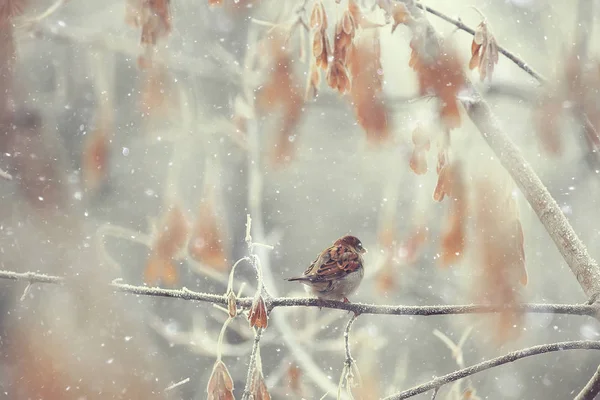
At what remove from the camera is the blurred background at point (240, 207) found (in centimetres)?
181

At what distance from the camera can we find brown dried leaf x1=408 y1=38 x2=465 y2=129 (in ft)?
2.66

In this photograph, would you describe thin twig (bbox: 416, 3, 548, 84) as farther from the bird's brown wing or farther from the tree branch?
the bird's brown wing

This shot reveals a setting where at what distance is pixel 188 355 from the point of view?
2266 millimetres

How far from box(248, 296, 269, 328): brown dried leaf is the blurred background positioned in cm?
95

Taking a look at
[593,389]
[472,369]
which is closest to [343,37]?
[472,369]

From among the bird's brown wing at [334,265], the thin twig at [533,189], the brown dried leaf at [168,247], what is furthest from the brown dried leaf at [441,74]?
the brown dried leaf at [168,247]

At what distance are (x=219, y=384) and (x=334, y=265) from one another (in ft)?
1.36

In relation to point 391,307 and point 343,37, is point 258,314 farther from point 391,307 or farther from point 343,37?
point 343,37

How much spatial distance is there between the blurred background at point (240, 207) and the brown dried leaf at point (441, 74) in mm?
750


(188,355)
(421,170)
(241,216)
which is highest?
(421,170)

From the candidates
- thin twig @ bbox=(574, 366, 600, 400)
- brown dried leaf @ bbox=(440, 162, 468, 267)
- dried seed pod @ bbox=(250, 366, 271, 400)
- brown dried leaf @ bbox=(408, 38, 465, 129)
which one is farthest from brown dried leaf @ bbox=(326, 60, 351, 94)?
thin twig @ bbox=(574, 366, 600, 400)

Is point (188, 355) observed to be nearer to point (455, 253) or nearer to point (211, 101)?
point (211, 101)

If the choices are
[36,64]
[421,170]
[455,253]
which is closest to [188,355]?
[36,64]

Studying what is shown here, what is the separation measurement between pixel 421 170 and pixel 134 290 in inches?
17.4
